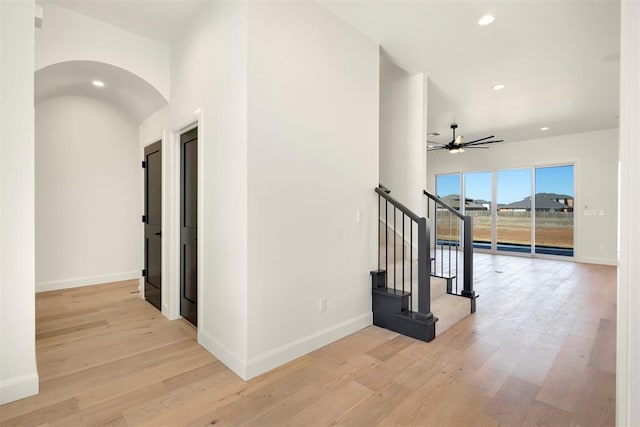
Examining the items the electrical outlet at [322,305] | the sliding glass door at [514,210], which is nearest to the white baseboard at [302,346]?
the electrical outlet at [322,305]

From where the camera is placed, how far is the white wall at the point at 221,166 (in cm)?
224

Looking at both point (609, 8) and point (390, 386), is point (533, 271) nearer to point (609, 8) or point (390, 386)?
point (609, 8)

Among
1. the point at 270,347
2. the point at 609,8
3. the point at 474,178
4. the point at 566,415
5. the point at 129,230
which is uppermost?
the point at 609,8

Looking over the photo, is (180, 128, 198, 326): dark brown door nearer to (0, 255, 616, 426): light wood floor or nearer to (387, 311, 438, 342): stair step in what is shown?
(0, 255, 616, 426): light wood floor

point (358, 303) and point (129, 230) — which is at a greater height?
point (129, 230)

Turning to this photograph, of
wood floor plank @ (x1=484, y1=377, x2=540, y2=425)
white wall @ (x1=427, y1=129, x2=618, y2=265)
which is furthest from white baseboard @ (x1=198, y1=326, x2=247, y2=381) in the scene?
white wall @ (x1=427, y1=129, x2=618, y2=265)

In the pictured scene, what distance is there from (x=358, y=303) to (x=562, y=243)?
24.2 ft

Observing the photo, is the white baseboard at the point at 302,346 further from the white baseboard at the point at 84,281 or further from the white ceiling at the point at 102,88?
the white baseboard at the point at 84,281

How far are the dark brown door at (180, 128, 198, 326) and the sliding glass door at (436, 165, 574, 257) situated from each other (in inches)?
236

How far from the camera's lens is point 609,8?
9.04ft

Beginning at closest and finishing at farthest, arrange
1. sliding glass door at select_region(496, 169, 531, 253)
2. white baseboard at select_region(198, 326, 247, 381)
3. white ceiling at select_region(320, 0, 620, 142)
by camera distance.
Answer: white baseboard at select_region(198, 326, 247, 381)
white ceiling at select_region(320, 0, 620, 142)
sliding glass door at select_region(496, 169, 531, 253)

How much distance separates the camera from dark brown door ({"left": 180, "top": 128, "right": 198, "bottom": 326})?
3115mm

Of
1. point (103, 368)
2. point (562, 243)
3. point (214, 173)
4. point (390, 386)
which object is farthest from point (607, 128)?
point (103, 368)

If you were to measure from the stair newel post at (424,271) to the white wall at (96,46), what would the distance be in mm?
3108
